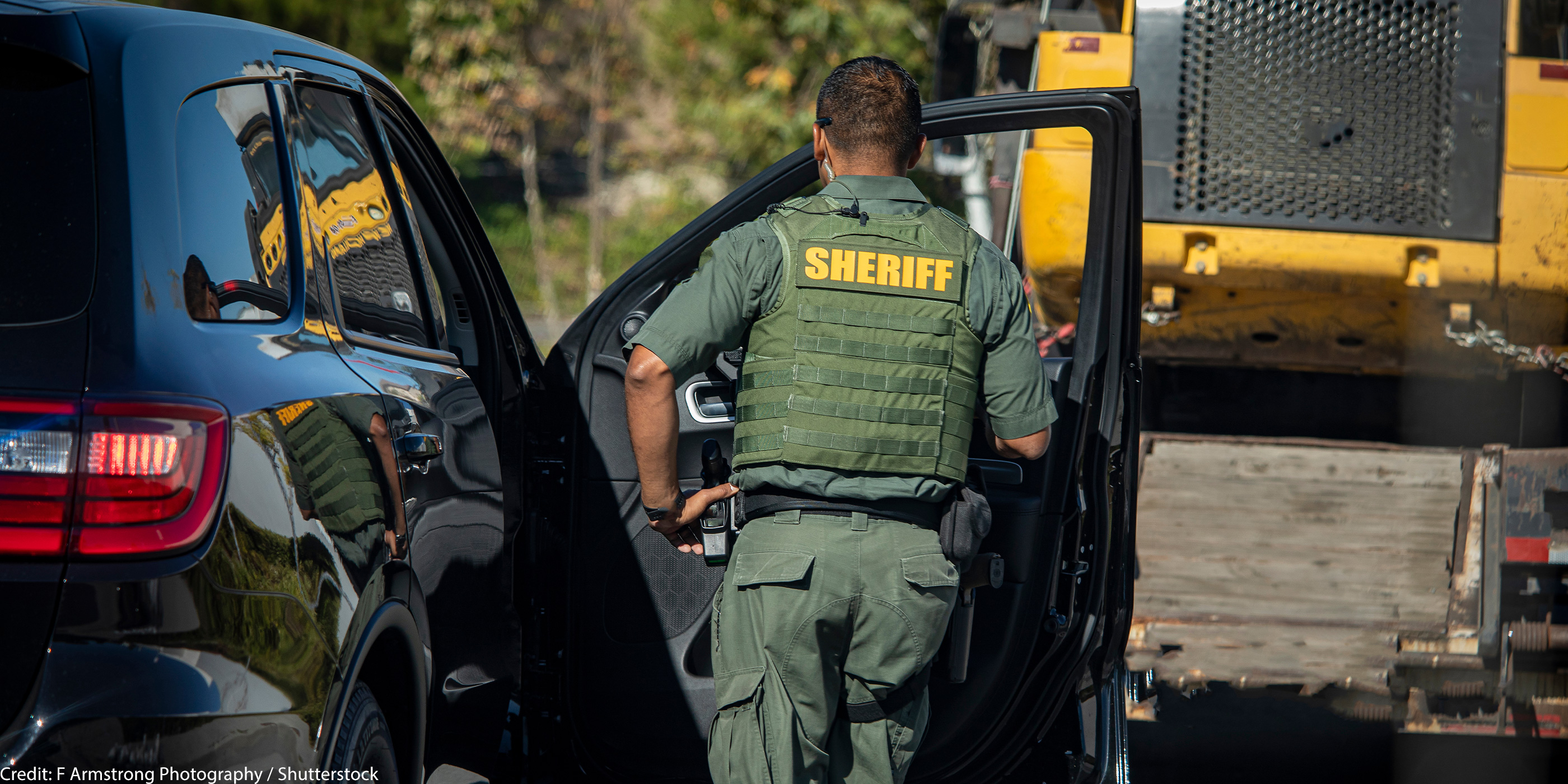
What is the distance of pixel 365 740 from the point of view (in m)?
1.93

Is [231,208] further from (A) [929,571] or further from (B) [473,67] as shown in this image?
(B) [473,67]

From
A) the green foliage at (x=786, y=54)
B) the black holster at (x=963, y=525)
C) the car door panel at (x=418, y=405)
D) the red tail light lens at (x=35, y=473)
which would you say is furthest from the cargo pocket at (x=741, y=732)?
the green foliage at (x=786, y=54)

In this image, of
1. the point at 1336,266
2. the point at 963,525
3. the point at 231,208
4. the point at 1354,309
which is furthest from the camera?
the point at 1354,309

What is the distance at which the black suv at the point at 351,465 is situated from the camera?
1.49 metres

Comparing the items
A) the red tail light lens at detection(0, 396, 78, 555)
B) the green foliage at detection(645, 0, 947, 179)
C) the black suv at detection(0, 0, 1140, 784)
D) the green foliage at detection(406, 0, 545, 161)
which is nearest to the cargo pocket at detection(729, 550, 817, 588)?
the black suv at detection(0, 0, 1140, 784)

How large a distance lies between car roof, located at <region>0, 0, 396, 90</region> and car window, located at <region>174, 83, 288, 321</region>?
4.6 inches

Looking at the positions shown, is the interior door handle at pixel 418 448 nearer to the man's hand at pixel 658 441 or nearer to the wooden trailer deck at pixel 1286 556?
the man's hand at pixel 658 441

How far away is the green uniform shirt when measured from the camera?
2240 millimetres

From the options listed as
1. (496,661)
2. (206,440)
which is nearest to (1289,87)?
(496,661)

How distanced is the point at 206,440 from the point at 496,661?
3.91 feet

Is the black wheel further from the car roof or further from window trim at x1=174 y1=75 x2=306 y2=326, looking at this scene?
the car roof

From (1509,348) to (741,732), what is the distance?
371cm

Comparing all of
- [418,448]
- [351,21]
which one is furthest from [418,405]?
[351,21]

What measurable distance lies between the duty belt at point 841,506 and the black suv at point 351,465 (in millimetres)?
277
